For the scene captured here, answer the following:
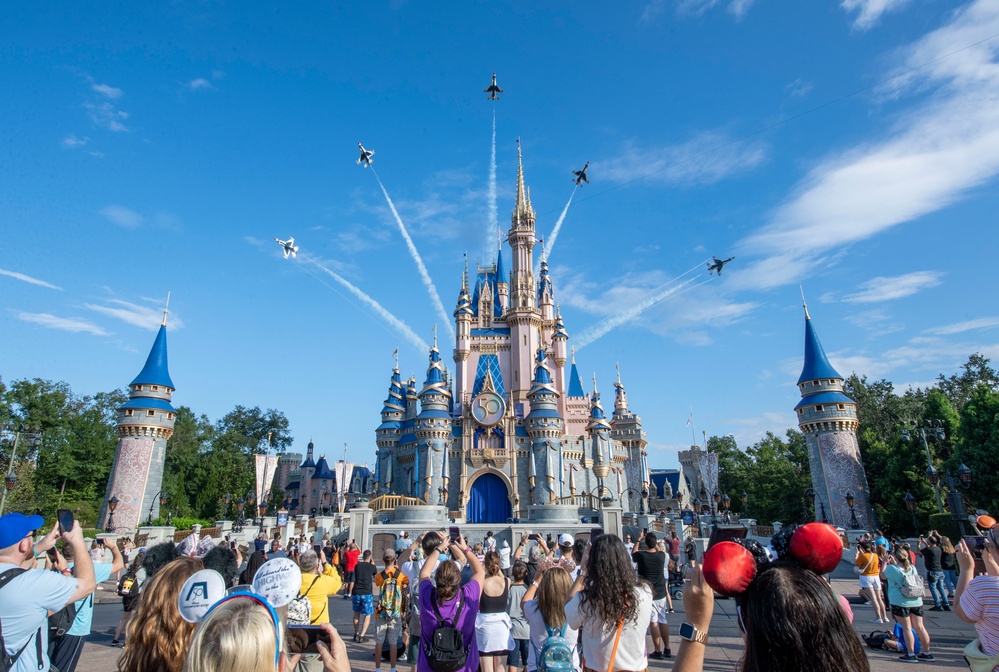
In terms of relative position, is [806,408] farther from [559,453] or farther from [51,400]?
[51,400]

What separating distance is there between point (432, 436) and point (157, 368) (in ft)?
61.9

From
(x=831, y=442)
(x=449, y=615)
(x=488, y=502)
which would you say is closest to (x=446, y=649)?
(x=449, y=615)

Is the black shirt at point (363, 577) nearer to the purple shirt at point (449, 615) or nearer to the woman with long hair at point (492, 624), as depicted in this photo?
the woman with long hair at point (492, 624)

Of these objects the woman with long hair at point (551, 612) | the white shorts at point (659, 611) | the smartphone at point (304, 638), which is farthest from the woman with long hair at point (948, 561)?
the smartphone at point (304, 638)

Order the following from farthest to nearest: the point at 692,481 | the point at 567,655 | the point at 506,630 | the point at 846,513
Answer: the point at 692,481 → the point at 846,513 → the point at 506,630 → the point at 567,655

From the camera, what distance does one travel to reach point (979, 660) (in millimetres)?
3764

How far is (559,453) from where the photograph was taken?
4238 cm

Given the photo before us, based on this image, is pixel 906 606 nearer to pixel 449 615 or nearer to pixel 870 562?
pixel 870 562

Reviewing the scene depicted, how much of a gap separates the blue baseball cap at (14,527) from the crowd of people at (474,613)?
11 mm

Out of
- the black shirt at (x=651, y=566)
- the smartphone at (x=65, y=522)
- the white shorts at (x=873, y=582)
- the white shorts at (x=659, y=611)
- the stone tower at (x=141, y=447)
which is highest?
the stone tower at (x=141, y=447)

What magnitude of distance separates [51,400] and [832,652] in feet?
178

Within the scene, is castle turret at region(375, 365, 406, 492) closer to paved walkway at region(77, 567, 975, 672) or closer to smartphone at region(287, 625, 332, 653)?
paved walkway at region(77, 567, 975, 672)

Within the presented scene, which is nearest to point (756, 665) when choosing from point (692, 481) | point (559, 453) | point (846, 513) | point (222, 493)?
point (846, 513)

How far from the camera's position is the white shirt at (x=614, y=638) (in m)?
4.21
